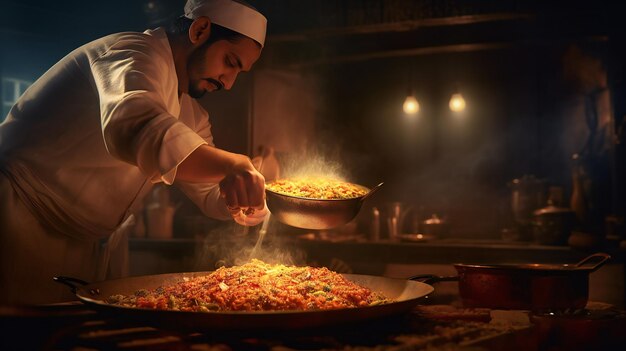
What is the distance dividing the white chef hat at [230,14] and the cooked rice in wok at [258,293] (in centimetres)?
102

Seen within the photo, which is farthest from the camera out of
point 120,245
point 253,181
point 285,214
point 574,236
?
point 574,236

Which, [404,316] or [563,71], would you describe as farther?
[563,71]

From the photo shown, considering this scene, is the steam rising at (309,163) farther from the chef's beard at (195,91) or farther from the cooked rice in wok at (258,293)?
the cooked rice in wok at (258,293)

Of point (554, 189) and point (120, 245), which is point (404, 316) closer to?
point (120, 245)

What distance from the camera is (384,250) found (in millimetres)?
5309

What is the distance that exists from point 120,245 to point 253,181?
6.14 ft

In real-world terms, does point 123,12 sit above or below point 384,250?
above

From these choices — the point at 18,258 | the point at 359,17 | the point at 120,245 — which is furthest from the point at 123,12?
the point at 18,258

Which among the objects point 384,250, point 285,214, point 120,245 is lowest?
point 384,250

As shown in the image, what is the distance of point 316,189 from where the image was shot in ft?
7.67

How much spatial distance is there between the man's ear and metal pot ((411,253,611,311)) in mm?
1451

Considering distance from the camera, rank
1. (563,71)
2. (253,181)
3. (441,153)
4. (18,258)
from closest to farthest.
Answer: (253,181) < (18,258) < (563,71) < (441,153)

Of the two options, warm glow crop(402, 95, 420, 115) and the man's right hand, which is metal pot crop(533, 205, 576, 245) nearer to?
warm glow crop(402, 95, 420, 115)

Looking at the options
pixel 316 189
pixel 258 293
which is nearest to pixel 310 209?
pixel 316 189
